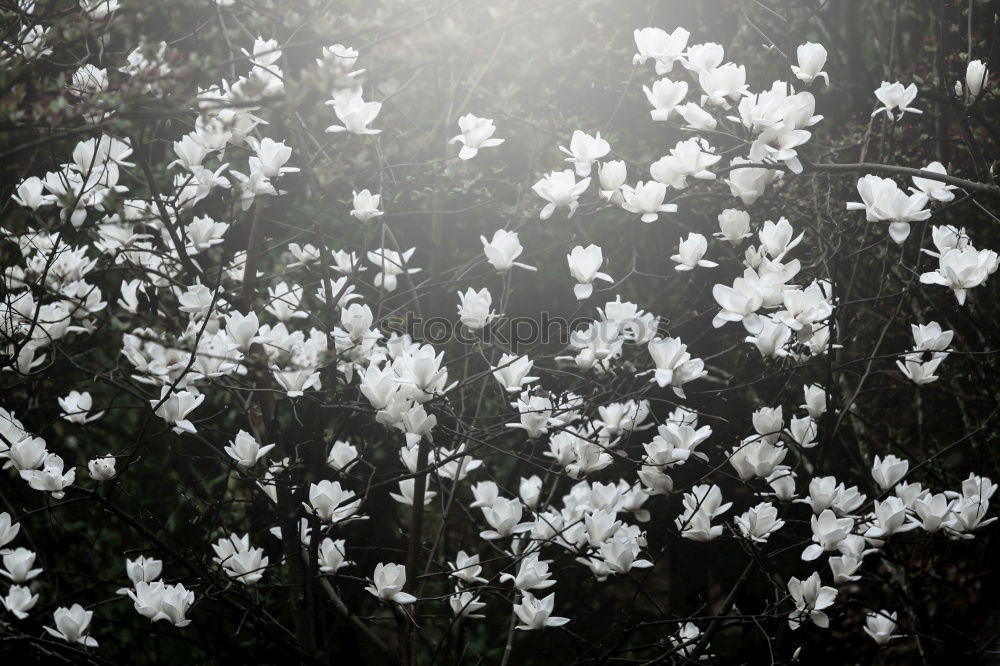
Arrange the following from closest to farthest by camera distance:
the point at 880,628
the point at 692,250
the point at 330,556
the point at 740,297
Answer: the point at 740,297, the point at 692,250, the point at 330,556, the point at 880,628

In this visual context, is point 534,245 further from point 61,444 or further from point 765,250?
point 61,444

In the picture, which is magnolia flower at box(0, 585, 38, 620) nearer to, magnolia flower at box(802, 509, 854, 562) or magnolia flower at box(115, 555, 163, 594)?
magnolia flower at box(115, 555, 163, 594)

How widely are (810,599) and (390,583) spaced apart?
899mm

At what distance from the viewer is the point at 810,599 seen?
1.92m

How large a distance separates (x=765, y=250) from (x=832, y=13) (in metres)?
1.98

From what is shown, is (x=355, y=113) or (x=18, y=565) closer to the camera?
(x=355, y=113)

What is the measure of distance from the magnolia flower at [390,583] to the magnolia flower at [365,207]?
69 cm

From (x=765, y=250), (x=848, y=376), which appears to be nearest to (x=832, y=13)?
A: (x=848, y=376)

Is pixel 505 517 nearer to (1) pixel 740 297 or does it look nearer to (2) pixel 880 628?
(1) pixel 740 297

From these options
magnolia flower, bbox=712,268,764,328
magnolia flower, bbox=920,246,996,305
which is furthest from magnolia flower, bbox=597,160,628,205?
magnolia flower, bbox=920,246,996,305

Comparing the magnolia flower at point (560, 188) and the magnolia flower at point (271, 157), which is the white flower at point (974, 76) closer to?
the magnolia flower at point (560, 188)

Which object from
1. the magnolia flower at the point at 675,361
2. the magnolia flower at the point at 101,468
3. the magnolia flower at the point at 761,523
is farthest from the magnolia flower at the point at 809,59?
the magnolia flower at the point at 101,468

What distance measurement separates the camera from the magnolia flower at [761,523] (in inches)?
72.4

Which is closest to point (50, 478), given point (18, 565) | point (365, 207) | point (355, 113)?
point (18, 565)
